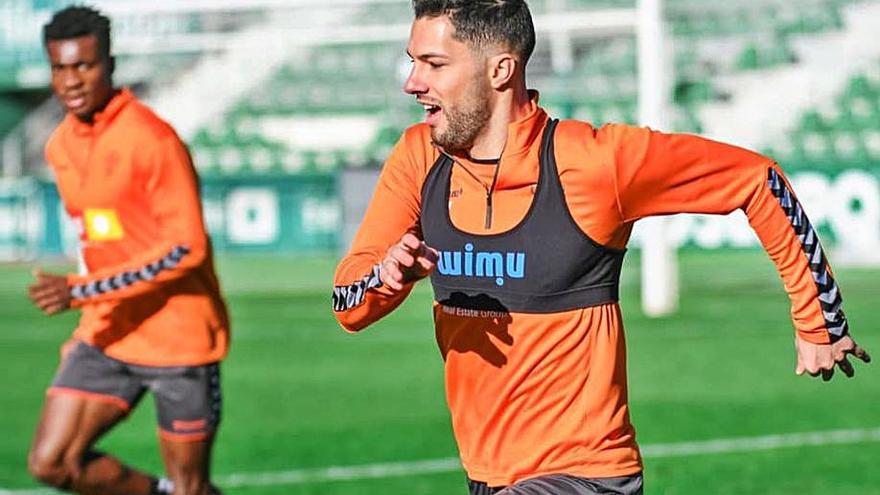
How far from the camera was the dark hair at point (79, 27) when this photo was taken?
7.49 m

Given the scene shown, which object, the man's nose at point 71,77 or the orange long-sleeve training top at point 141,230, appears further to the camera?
the man's nose at point 71,77

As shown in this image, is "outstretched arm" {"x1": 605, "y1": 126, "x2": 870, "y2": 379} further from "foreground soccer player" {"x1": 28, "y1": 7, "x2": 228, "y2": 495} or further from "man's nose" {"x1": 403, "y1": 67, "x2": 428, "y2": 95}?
"foreground soccer player" {"x1": 28, "y1": 7, "x2": 228, "y2": 495}

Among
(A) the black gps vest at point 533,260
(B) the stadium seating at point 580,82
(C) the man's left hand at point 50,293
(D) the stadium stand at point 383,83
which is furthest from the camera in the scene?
(B) the stadium seating at point 580,82

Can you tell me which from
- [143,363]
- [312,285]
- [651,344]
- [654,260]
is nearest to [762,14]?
[312,285]

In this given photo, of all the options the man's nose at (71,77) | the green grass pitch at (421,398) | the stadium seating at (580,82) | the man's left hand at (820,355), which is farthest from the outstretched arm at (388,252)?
the stadium seating at (580,82)

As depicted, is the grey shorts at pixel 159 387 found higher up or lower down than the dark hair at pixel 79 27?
lower down

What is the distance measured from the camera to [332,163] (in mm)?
34969

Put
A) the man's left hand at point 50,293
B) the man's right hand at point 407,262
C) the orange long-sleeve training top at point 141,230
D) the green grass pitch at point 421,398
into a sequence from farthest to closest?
1. the green grass pitch at point 421,398
2. the orange long-sleeve training top at point 141,230
3. the man's left hand at point 50,293
4. the man's right hand at point 407,262

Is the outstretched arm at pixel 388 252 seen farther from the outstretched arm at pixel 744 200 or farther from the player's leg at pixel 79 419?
the player's leg at pixel 79 419

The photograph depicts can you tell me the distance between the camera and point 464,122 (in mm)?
4855

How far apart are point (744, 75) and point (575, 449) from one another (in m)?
30.0

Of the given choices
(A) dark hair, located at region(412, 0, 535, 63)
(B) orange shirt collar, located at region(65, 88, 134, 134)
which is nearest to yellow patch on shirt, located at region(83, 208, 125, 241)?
(B) orange shirt collar, located at region(65, 88, 134, 134)

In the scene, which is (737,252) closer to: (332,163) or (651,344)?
(332,163)

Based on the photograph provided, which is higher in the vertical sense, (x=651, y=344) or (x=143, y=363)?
(x=143, y=363)
